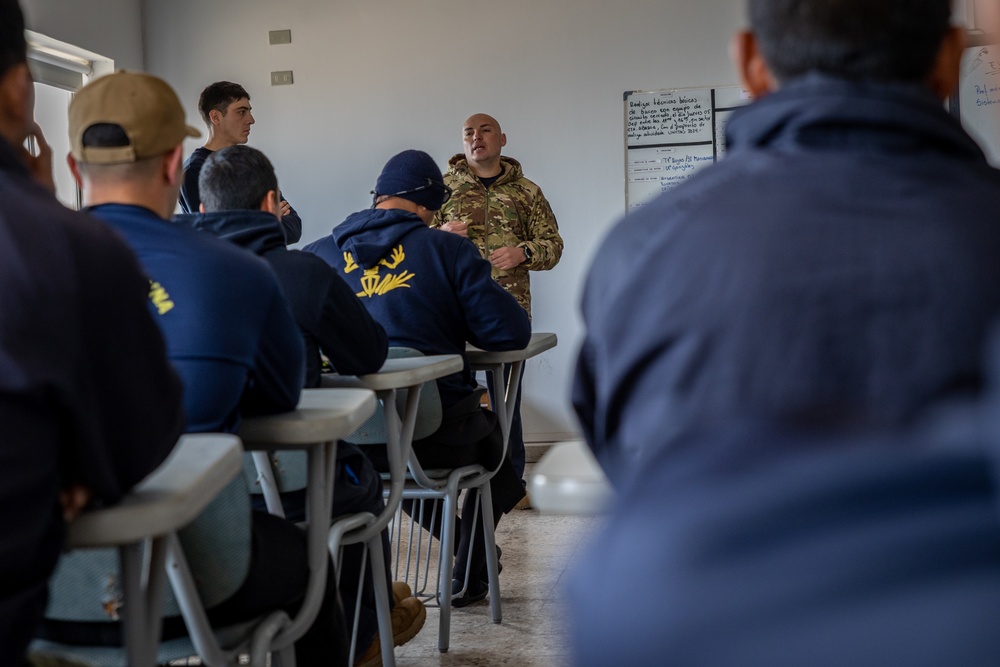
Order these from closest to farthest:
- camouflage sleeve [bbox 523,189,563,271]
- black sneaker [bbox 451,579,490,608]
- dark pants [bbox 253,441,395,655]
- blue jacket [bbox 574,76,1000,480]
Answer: blue jacket [bbox 574,76,1000,480], dark pants [bbox 253,441,395,655], black sneaker [bbox 451,579,490,608], camouflage sleeve [bbox 523,189,563,271]

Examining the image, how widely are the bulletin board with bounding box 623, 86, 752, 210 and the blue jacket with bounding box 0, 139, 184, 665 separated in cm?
511

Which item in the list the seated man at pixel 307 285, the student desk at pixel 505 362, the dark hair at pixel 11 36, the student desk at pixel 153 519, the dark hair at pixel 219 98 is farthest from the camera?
the dark hair at pixel 219 98

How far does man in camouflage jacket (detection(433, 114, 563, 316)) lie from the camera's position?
16.8 feet

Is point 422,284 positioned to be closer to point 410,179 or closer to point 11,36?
point 410,179

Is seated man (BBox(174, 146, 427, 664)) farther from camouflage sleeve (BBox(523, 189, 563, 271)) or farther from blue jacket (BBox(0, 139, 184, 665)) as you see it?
camouflage sleeve (BBox(523, 189, 563, 271))

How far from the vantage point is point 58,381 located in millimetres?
1098

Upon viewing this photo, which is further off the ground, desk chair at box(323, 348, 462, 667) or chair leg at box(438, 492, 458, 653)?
desk chair at box(323, 348, 462, 667)

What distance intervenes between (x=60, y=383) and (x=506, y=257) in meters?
3.85

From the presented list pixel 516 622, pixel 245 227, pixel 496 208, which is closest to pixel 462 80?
pixel 496 208

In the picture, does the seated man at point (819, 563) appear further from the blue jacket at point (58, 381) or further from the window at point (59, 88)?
the window at point (59, 88)

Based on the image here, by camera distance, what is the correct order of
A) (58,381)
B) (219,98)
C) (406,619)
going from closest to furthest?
(58,381)
(406,619)
(219,98)

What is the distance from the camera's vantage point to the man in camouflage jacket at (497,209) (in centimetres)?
512

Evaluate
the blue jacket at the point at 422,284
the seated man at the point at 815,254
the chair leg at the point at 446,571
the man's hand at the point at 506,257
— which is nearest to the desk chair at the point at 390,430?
the chair leg at the point at 446,571

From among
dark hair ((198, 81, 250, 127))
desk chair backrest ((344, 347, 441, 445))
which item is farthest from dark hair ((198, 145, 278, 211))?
dark hair ((198, 81, 250, 127))
